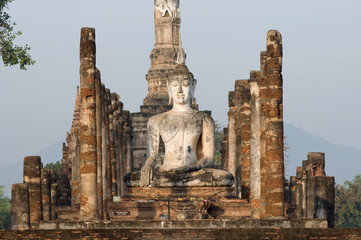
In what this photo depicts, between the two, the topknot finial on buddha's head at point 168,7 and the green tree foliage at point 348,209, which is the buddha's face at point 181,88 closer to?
the topknot finial on buddha's head at point 168,7

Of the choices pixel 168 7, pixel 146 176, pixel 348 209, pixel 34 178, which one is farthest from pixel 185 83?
pixel 348 209

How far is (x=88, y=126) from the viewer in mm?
27078

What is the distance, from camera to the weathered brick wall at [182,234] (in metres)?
22.4

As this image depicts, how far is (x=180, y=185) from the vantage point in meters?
34.8

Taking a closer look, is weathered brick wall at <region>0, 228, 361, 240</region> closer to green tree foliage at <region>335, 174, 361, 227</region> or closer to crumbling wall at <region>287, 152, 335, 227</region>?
crumbling wall at <region>287, 152, 335, 227</region>

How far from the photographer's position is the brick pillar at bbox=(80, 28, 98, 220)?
2656 cm

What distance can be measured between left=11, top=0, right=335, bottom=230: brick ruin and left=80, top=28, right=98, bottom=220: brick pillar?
0.03 meters

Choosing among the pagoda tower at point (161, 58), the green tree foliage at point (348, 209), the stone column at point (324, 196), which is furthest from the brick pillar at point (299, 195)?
the green tree foliage at point (348, 209)

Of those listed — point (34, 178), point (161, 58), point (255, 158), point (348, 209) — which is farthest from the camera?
point (348, 209)

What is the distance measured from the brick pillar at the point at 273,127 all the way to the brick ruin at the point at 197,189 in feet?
0.08

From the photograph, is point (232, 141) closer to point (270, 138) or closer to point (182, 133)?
point (182, 133)

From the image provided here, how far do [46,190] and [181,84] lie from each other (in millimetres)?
6107

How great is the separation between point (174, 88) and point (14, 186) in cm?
1189

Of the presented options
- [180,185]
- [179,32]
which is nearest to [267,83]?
[180,185]
